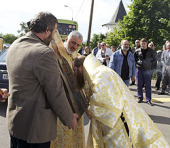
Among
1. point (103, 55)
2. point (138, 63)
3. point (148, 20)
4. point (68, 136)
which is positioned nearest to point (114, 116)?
point (68, 136)

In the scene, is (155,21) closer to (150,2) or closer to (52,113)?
(150,2)

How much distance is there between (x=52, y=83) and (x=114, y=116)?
75 centimetres

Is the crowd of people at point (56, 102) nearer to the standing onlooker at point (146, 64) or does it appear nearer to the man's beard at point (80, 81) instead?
the man's beard at point (80, 81)

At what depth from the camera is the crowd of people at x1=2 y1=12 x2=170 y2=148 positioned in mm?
1609

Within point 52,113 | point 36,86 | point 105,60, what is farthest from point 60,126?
point 105,60

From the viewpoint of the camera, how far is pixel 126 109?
205 cm

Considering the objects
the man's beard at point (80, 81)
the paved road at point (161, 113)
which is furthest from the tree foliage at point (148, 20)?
the man's beard at point (80, 81)

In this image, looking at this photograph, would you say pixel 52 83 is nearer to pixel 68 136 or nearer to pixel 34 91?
pixel 34 91

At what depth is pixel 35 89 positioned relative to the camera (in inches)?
64.4

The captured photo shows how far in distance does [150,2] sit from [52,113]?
2322 cm

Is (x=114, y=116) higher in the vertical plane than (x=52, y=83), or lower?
lower

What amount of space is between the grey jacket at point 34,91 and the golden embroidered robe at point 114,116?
0.43 metres

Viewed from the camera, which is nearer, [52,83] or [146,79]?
[52,83]

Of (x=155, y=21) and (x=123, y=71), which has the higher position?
(x=155, y=21)
